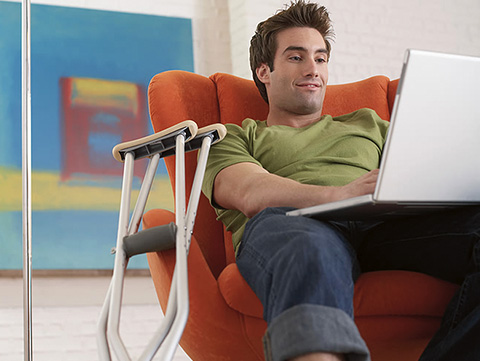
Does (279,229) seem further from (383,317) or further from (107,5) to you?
(107,5)

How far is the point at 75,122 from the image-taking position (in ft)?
10.0

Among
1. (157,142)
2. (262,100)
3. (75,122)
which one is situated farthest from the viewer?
(75,122)

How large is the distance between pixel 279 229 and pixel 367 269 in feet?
1.07

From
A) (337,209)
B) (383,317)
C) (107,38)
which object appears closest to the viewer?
(337,209)

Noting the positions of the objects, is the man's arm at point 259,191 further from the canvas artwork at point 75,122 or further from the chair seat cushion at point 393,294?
the canvas artwork at point 75,122

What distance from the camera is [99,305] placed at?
2.95 meters

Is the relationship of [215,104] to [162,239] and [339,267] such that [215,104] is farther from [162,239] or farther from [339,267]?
[339,267]

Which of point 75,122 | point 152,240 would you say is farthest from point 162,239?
point 75,122

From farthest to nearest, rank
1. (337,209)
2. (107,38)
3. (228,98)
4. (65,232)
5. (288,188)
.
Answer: (107,38), (65,232), (228,98), (288,188), (337,209)

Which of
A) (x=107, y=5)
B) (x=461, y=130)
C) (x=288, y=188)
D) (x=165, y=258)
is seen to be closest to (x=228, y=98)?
(x=288, y=188)

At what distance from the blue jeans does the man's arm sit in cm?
7

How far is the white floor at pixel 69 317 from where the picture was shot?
267 centimetres

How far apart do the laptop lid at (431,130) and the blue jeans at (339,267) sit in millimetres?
159

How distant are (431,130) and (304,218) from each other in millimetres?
297
